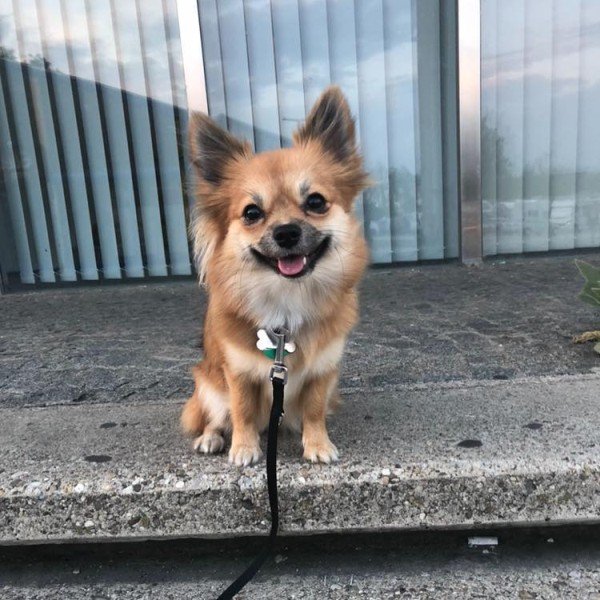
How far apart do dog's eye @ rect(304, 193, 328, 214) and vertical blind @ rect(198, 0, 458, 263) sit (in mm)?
3045

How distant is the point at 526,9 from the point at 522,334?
11.5ft

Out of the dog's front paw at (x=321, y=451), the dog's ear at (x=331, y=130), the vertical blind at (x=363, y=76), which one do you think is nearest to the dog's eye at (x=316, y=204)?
the dog's ear at (x=331, y=130)

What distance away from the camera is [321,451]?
1928 millimetres

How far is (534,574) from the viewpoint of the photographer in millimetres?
1685

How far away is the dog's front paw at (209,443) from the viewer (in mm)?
2039

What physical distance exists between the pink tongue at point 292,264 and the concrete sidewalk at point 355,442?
67cm

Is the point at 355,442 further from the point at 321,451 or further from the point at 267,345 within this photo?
the point at 267,345

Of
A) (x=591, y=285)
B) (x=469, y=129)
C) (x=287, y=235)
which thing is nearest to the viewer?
(x=287, y=235)

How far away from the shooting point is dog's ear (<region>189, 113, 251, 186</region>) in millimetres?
2162

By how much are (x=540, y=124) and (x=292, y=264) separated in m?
4.50

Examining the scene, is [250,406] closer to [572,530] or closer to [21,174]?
[572,530]

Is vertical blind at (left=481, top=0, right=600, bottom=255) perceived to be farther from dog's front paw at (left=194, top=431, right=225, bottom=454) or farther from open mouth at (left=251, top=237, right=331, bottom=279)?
dog's front paw at (left=194, top=431, right=225, bottom=454)

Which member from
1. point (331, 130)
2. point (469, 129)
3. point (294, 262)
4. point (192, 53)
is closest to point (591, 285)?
point (331, 130)

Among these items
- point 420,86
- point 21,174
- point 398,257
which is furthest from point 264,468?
point 21,174
